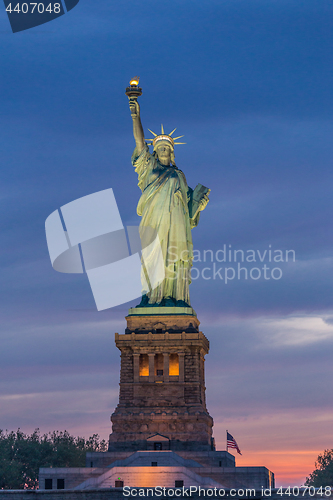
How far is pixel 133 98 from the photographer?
58.0 meters

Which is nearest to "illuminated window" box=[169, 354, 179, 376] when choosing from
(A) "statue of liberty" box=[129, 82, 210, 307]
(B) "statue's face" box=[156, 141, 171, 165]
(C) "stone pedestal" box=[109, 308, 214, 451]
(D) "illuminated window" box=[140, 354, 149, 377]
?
(C) "stone pedestal" box=[109, 308, 214, 451]

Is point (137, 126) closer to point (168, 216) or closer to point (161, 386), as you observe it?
point (168, 216)

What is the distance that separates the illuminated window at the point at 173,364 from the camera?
2189 inches

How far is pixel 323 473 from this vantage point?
7125cm

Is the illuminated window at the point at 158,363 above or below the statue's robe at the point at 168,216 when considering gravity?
below

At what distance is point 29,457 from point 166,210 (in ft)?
72.2

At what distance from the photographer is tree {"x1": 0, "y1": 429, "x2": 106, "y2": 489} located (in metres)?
64.8

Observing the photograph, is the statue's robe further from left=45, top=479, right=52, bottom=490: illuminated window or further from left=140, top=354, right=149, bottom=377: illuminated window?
left=45, top=479, right=52, bottom=490: illuminated window

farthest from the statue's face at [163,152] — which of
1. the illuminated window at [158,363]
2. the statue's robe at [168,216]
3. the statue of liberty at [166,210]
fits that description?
the illuminated window at [158,363]

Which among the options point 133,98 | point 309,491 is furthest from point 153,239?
point 309,491

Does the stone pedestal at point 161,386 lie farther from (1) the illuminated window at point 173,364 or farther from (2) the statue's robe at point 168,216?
(2) the statue's robe at point 168,216

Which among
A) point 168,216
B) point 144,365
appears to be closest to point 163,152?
point 168,216

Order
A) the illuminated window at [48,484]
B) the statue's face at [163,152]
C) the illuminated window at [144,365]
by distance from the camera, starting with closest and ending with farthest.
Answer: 1. the illuminated window at [48,484]
2. the illuminated window at [144,365]
3. the statue's face at [163,152]

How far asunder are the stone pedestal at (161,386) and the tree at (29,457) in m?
14.9
